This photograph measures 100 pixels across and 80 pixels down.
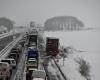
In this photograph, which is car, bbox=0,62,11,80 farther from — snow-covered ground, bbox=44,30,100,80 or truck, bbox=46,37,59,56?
truck, bbox=46,37,59,56

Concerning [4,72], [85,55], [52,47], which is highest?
[52,47]

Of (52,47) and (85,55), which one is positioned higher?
(52,47)

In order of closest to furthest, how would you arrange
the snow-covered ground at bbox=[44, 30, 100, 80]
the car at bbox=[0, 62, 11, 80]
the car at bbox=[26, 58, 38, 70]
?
1. the car at bbox=[0, 62, 11, 80]
2. the car at bbox=[26, 58, 38, 70]
3. the snow-covered ground at bbox=[44, 30, 100, 80]

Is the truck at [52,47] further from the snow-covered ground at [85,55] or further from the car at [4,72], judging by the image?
the car at [4,72]

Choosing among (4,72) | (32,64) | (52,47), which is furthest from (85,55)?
(4,72)

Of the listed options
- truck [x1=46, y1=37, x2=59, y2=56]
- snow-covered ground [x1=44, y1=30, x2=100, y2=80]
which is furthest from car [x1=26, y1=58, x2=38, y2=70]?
truck [x1=46, y1=37, x2=59, y2=56]

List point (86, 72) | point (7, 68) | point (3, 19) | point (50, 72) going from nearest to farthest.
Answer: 1. point (7, 68)
2. point (50, 72)
3. point (86, 72)
4. point (3, 19)

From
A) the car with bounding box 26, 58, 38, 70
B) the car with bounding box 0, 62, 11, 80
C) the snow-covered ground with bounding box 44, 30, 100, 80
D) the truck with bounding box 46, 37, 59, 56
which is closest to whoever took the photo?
the car with bounding box 0, 62, 11, 80

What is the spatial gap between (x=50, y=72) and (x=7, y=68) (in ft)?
30.4

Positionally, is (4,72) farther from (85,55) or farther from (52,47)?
(85,55)

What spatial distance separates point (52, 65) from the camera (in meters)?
44.5

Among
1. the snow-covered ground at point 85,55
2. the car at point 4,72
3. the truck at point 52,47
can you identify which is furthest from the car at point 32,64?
the truck at point 52,47

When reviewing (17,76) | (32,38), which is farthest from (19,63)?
(32,38)

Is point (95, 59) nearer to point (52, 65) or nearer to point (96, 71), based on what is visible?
point (96, 71)
